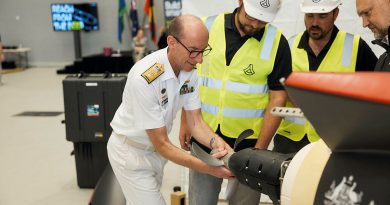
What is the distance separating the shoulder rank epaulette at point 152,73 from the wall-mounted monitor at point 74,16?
1153cm

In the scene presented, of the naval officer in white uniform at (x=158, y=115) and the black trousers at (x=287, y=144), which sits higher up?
the naval officer in white uniform at (x=158, y=115)

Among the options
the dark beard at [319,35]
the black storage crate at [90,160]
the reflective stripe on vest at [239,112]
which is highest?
the dark beard at [319,35]

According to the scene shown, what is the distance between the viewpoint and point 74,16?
12.7m

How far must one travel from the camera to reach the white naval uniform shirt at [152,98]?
5.88 feet

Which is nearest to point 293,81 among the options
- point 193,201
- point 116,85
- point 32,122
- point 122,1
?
point 193,201

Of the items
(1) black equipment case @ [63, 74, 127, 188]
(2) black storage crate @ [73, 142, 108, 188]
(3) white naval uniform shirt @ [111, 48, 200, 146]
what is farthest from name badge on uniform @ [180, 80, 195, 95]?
(2) black storage crate @ [73, 142, 108, 188]

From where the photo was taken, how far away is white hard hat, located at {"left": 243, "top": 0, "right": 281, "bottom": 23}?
1.98 metres

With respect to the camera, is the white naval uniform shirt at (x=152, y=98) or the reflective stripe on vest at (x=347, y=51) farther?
the reflective stripe on vest at (x=347, y=51)

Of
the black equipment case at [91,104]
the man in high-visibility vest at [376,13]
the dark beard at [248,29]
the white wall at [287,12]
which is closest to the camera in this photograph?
the man in high-visibility vest at [376,13]

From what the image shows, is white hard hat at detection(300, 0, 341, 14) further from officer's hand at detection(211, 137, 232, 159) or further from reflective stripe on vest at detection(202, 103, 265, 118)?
officer's hand at detection(211, 137, 232, 159)

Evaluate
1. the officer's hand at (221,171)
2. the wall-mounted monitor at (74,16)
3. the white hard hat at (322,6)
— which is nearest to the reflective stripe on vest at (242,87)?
the white hard hat at (322,6)

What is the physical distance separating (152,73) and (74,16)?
11.6m

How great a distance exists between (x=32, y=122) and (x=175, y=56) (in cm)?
498

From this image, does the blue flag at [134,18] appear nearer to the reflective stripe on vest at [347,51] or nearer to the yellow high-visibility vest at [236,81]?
the yellow high-visibility vest at [236,81]
